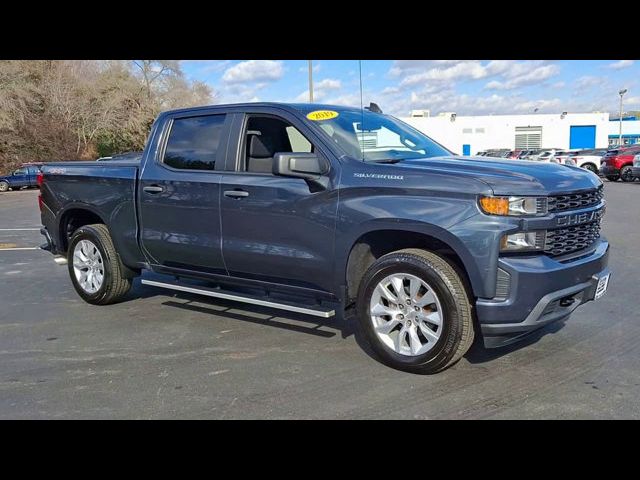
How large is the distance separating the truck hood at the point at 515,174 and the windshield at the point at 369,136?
0.35 meters

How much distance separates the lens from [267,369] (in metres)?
4.34

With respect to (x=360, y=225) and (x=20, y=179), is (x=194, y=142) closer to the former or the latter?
(x=360, y=225)

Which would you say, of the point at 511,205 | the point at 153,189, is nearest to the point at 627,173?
the point at 511,205

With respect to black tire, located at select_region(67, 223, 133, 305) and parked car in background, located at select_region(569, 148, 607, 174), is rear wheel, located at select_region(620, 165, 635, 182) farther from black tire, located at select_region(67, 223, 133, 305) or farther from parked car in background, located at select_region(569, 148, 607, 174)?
black tire, located at select_region(67, 223, 133, 305)

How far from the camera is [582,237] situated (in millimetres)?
4180

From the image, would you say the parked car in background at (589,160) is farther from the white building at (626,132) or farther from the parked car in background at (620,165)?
the white building at (626,132)

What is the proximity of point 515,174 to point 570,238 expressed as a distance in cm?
64

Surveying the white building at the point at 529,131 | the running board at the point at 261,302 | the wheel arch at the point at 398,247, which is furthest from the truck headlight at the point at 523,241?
the white building at the point at 529,131

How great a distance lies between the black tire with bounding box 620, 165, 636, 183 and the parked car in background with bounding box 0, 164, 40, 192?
3021cm

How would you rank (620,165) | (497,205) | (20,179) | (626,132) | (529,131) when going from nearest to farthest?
(497,205)
(620,165)
(20,179)
(529,131)
(626,132)

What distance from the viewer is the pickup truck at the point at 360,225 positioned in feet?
12.5
